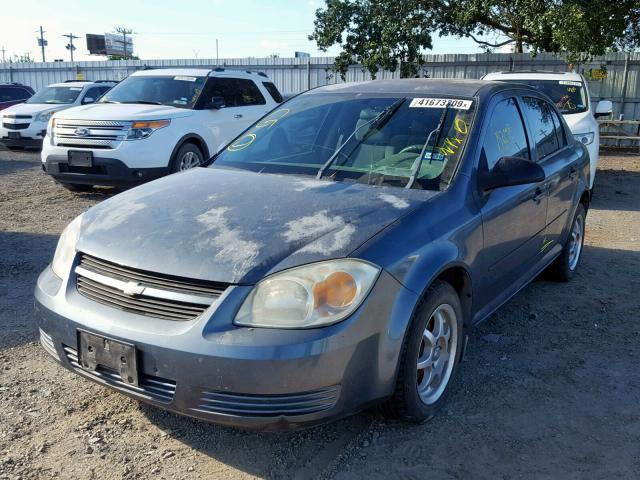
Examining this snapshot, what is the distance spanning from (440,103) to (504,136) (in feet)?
1.66

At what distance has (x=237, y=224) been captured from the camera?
2895 millimetres

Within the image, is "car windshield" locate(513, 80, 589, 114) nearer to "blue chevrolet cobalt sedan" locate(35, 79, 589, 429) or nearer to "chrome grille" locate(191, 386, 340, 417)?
"blue chevrolet cobalt sedan" locate(35, 79, 589, 429)

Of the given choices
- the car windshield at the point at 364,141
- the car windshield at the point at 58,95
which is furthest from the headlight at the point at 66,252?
the car windshield at the point at 58,95

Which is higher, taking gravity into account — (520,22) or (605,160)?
(520,22)

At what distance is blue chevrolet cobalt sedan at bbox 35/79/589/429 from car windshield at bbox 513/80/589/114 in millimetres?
5989

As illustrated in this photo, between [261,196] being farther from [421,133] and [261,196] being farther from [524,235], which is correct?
[524,235]

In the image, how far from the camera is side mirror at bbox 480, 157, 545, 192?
3.49 metres

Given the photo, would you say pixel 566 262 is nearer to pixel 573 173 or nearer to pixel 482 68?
pixel 573 173

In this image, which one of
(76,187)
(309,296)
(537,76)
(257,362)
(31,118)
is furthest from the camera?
(31,118)

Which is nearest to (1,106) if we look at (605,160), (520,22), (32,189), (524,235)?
(32,189)

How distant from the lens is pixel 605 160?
14.8m

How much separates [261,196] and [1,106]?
1720 centimetres

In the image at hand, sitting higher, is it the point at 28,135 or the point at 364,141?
the point at 364,141

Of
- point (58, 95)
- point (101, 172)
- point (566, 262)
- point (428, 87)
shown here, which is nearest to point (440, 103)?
point (428, 87)
